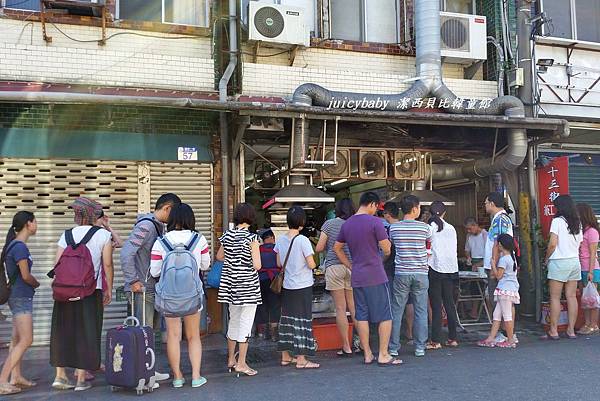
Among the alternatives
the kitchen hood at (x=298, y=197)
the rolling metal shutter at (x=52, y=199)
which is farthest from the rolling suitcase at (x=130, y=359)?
the rolling metal shutter at (x=52, y=199)

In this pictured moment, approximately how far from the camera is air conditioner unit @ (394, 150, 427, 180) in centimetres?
994

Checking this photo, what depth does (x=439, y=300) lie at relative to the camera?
23.5ft

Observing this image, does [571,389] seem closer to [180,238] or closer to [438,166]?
[180,238]

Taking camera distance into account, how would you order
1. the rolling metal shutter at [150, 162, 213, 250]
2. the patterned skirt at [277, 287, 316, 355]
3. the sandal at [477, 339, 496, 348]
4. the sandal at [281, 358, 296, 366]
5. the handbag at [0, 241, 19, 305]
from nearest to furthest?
1. the handbag at [0, 241, 19, 305]
2. the patterned skirt at [277, 287, 316, 355]
3. the sandal at [281, 358, 296, 366]
4. the sandal at [477, 339, 496, 348]
5. the rolling metal shutter at [150, 162, 213, 250]

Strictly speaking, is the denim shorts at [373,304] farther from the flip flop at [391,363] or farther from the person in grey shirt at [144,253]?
the person in grey shirt at [144,253]

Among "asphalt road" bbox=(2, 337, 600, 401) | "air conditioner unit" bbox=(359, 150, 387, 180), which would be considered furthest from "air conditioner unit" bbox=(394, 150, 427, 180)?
"asphalt road" bbox=(2, 337, 600, 401)

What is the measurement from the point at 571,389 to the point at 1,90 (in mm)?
7711

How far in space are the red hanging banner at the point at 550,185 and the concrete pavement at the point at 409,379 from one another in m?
2.84

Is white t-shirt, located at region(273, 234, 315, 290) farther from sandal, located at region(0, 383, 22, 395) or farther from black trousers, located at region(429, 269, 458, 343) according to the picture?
sandal, located at region(0, 383, 22, 395)

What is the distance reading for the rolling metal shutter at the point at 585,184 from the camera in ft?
36.4

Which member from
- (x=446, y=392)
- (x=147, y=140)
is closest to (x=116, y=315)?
(x=147, y=140)

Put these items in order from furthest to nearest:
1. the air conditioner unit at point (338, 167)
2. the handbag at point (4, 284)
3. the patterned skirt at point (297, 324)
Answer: the air conditioner unit at point (338, 167)
the patterned skirt at point (297, 324)
the handbag at point (4, 284)

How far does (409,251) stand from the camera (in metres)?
6.56

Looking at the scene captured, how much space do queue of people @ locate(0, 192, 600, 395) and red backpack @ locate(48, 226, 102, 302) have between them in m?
0.02
